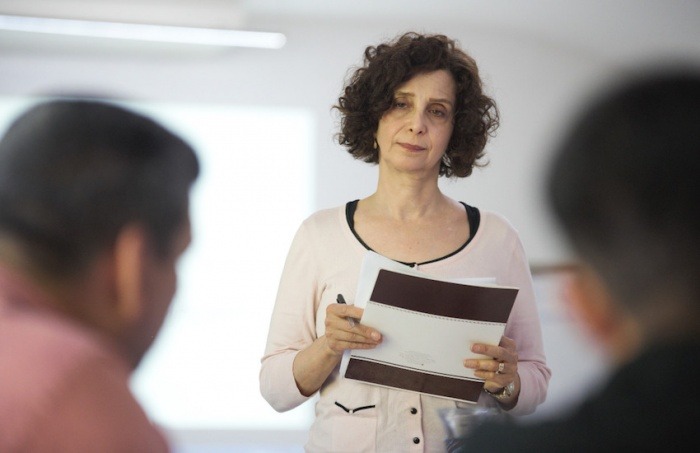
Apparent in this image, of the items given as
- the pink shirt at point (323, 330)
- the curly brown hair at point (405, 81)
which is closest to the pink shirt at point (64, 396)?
the pink shirt at point (323, 330)

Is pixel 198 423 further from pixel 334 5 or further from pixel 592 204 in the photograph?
pixel 592 204

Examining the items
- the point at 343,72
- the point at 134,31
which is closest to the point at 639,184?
the point at 134,31

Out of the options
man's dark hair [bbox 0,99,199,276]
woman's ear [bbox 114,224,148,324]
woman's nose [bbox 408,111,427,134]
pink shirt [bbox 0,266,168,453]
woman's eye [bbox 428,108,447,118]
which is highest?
woman's eye [bbox 428,108,447,118]

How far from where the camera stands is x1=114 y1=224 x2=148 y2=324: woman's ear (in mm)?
922

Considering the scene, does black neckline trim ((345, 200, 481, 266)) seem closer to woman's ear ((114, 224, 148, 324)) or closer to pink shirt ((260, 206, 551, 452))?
pink shirt ((260, 206, 551, 452))

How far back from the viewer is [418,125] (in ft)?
6.48

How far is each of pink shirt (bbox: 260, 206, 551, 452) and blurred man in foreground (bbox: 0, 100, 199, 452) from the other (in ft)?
3.20

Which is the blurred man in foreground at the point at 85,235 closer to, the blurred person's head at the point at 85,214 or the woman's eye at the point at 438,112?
the blurred person's head at the point at 85,214

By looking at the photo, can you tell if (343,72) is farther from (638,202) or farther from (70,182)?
(638,202)

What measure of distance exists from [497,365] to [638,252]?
1061 mm

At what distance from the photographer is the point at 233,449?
5293mm

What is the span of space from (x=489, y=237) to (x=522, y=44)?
428 centimetres

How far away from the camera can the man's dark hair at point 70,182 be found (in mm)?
917

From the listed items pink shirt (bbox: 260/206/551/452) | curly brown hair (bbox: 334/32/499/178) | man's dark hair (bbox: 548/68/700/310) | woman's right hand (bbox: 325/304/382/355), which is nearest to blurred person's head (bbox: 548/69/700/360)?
man's dark hair (bbox: 548/68/700/310)
